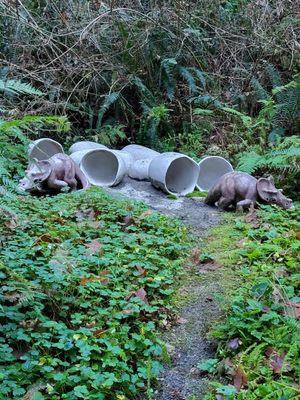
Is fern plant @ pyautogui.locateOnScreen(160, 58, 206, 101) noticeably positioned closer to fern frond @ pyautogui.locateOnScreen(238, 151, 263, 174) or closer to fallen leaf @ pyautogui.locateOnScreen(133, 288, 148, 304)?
fern frond @ pyautogui.locateOnScreen(238, 151, 263, 174)

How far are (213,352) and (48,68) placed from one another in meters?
5.94

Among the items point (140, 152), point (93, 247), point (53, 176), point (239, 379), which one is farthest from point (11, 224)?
point (140, 152)

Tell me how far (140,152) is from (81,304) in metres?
4.45

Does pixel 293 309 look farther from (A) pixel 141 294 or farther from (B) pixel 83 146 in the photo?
(B) pixel 83 146

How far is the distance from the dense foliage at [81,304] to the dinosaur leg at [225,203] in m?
1.38

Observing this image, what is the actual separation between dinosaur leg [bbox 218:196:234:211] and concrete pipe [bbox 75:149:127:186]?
143 centimetres

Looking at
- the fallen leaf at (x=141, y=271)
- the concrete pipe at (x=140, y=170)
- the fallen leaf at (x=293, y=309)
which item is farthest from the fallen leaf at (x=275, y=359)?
the concrete pipe at (x=140, y=170)

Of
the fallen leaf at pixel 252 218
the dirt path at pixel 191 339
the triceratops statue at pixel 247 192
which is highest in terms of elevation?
the triceratops statue at pixel 247 192

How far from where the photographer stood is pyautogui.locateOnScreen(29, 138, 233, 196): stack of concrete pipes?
6.16 m

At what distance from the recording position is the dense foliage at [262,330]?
239 centimetres

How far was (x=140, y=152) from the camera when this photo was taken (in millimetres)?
7082

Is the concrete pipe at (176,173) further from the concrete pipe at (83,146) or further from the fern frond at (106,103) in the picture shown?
the fern frond at (106,103)

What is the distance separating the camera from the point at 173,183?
6543 mm

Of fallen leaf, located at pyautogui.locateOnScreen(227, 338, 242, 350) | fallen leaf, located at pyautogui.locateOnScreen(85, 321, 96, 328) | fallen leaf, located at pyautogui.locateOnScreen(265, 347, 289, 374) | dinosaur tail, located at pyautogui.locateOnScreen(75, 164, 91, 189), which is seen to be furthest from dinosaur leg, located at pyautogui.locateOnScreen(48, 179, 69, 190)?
fallen leaf, located at pyautogui.locateOnScreen(265, 347, 289, 374)
